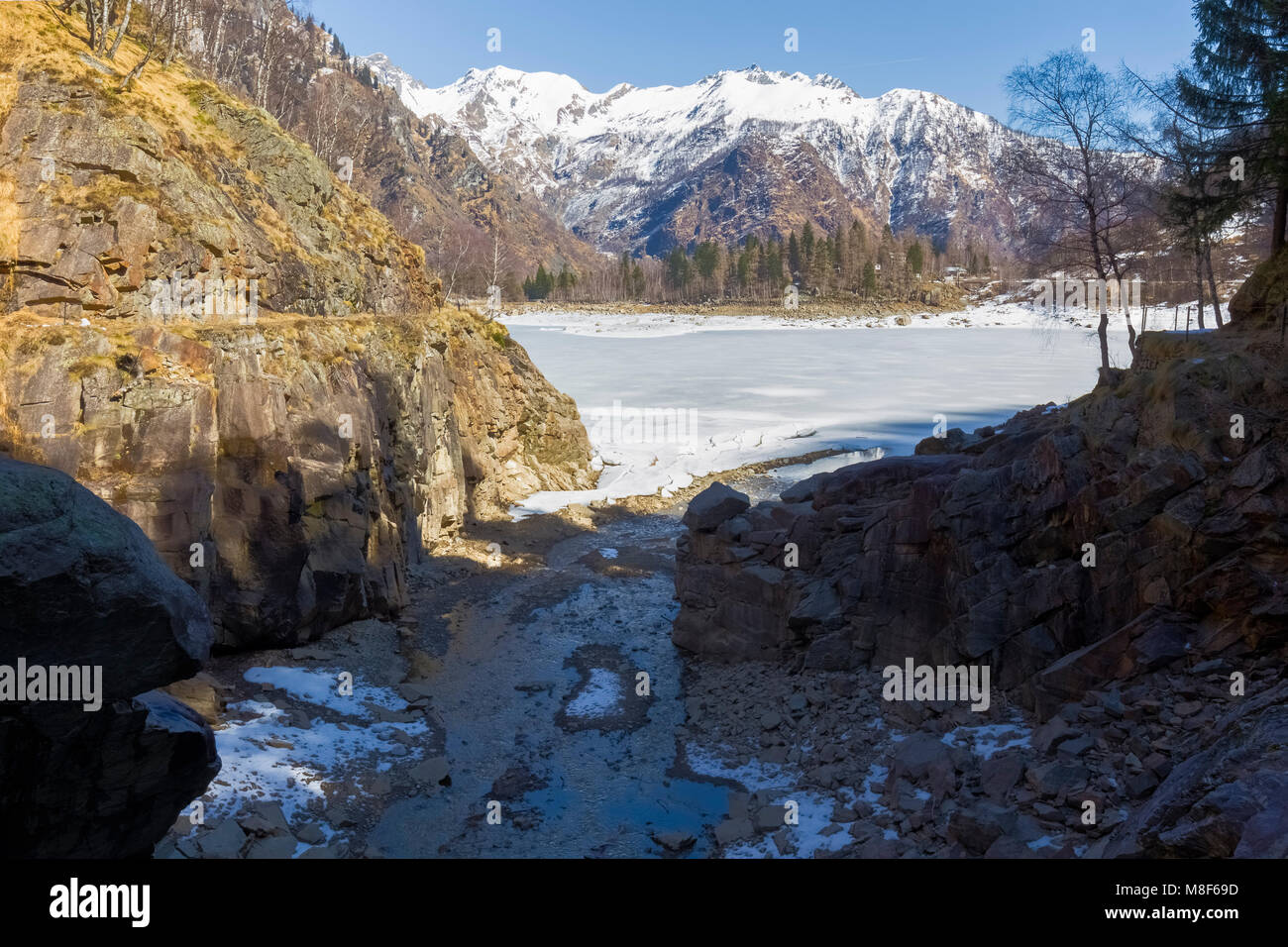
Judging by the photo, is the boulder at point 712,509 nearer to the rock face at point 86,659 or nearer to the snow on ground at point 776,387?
the snow on ground at point 776,387

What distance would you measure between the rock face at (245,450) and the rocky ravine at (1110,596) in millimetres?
9609

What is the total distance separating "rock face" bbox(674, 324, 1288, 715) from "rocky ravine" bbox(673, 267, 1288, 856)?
0.03 m

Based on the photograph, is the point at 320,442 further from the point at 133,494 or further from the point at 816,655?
the point at 816,655

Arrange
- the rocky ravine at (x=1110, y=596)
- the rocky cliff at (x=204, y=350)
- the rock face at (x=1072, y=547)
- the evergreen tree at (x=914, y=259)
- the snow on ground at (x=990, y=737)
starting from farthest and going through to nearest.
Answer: the evergreen tree at (x=914, y=259), the rocky cliff at (x=204, y=350), the snow on ground at (x=990, y=737), the rock face at (x=1072, y=547), the rocky ravine at (x=1110, y=596)

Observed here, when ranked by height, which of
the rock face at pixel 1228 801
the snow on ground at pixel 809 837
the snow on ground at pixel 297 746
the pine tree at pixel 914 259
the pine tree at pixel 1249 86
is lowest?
the snow on ground at pixel 809 837

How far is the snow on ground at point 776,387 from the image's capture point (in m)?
39.7

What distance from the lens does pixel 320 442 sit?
20031mm

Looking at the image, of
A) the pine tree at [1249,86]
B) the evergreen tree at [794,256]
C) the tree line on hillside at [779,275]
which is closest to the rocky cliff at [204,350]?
the pine tree at [1249,86]

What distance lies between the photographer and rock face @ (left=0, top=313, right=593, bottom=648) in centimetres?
1650

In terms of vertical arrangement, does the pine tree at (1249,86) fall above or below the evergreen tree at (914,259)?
below

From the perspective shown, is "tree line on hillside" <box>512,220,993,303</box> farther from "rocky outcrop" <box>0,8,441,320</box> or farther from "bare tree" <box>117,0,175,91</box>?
"rocky outcrop" <box>0,8,441,320</box>

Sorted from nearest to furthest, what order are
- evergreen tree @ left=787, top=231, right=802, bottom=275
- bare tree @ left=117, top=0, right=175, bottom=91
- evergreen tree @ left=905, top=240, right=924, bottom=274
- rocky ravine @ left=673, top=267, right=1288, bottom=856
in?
rocky ravine @ left=673, top=267, right=1288, bottom=856 → bare tree @ left=117, top=0, right=175, bottom=91 → evergreen tree @ left=905, top=240, right=924, bottom=274 → evergreen tree @ left=787, top=231, right=802, bottom=275

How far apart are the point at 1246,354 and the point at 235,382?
18442 mm

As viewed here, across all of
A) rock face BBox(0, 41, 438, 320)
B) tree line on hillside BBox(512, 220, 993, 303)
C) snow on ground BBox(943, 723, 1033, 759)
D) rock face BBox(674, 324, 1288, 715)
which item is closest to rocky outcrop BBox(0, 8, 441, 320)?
rock face BBox(0, 41, 438, 320)
